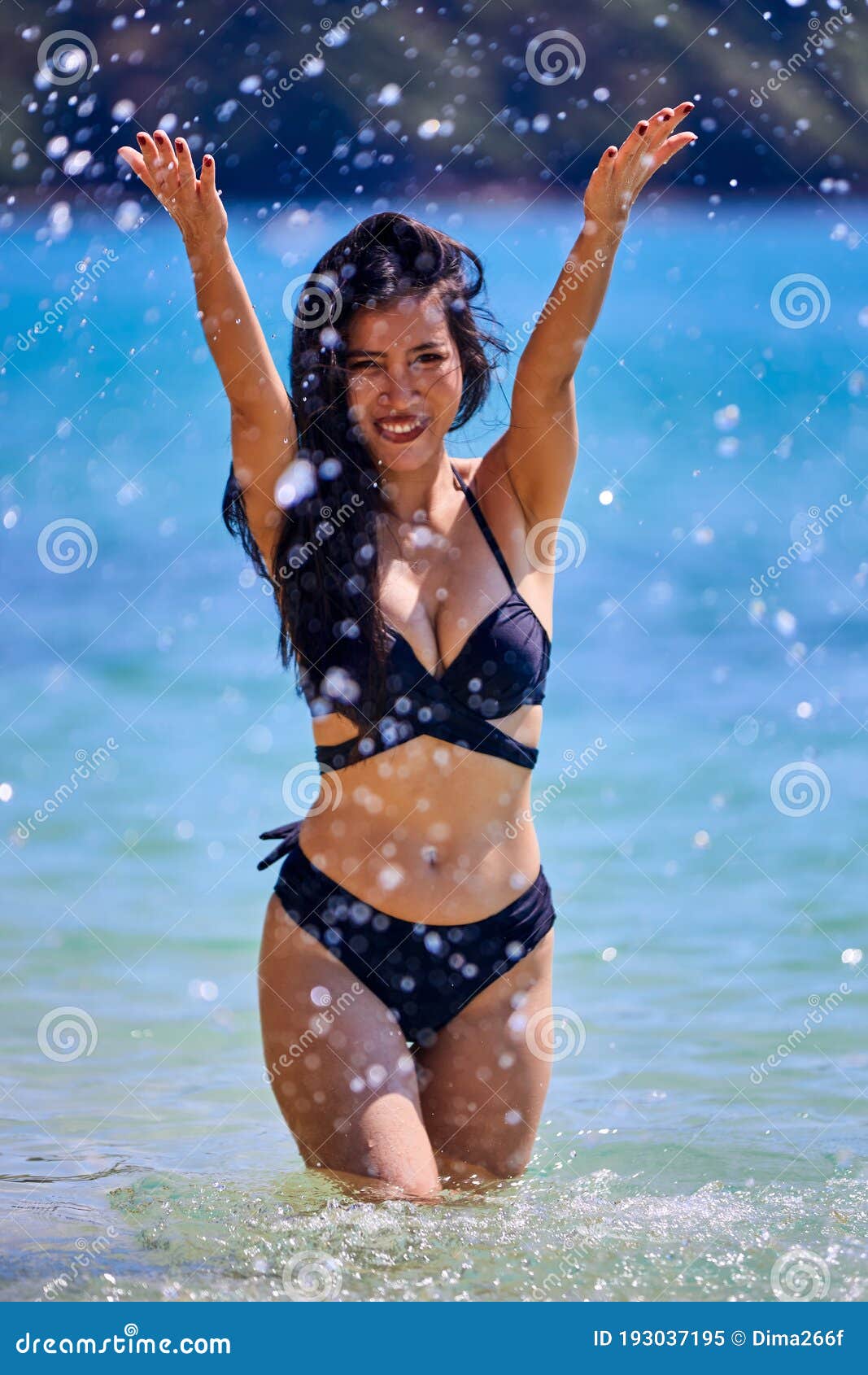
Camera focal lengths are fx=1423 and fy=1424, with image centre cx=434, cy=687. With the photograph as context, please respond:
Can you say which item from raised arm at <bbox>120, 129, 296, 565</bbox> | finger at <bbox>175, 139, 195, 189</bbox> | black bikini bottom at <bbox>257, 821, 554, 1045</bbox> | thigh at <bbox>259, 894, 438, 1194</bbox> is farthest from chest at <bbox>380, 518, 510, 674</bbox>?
finger at <bbox>175, 139, 195, 189</bbox>

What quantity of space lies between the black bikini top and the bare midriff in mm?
20

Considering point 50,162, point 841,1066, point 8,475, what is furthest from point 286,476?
point 8,475

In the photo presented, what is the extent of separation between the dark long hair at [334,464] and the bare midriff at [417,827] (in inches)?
7.2

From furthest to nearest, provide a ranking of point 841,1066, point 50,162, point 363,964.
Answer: point 50,162, point 841,1066, point 363,964

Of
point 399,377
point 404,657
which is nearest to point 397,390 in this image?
point 399,377

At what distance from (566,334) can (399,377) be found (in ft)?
1.07

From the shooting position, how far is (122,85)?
31.0 feet

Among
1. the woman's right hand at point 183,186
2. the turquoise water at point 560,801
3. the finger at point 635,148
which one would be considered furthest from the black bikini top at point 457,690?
the finger at point 635,148

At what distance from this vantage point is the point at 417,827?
244cm

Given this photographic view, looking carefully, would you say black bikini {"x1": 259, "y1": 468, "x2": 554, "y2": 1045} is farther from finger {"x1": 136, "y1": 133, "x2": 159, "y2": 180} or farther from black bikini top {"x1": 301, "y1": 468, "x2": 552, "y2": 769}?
finger {"x1": 136, "y1": 133, "x2": 159, "y2": 180}

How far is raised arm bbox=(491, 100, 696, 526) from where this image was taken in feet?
8.39

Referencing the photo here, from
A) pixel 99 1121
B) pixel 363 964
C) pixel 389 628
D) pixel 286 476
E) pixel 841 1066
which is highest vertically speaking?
pixel 286 476

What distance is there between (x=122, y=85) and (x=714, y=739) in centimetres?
583

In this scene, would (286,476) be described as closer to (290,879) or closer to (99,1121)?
(290,879)
